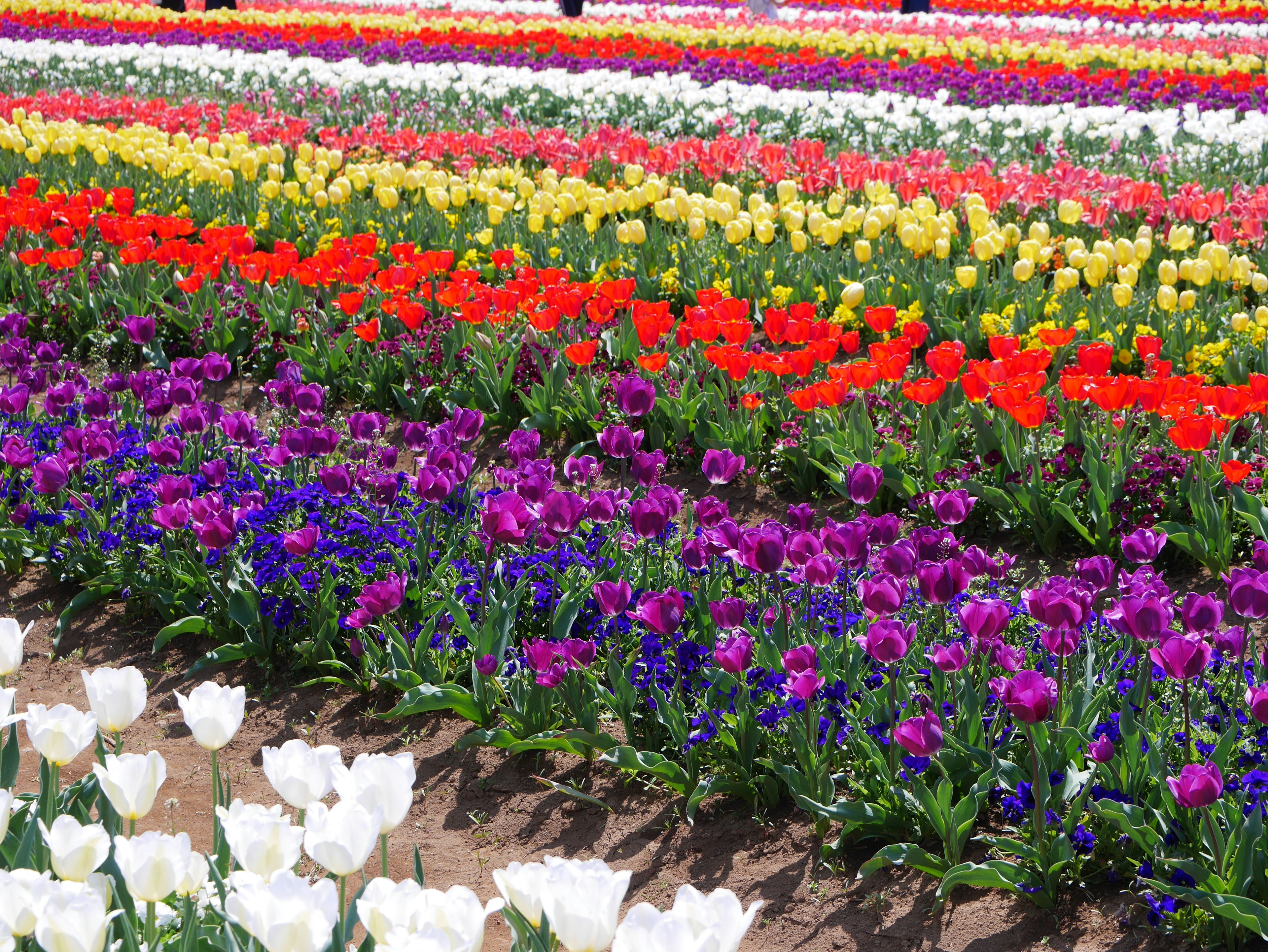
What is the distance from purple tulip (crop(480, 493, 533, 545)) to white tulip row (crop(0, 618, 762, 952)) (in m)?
1.17

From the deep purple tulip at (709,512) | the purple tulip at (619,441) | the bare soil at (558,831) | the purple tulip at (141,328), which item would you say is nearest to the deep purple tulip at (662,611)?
the deep purple tulip at (709,512)

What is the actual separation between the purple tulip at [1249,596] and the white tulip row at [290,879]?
4.53ft

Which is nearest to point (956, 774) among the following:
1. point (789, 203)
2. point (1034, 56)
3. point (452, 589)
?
point (452, 589)

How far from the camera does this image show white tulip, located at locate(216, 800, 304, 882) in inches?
62.9

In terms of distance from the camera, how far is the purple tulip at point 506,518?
3035mm

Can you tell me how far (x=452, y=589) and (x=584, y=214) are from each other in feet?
16.0

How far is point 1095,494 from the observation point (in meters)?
4.11

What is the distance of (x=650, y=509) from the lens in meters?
3.08

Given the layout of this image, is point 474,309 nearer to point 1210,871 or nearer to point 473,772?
point 473,772

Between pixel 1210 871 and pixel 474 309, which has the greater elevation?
pixel 474 309

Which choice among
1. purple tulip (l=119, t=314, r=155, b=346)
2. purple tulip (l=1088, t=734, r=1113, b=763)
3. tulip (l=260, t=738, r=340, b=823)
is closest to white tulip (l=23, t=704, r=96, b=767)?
tulip (l=260, t=738, r=340, b=823)

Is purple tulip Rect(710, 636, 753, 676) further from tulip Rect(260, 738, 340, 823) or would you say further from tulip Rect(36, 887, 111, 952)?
tulip Rect(36, 887, 111, 952)

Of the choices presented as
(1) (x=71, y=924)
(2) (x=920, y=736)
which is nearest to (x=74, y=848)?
(1) (x=71, y=924)

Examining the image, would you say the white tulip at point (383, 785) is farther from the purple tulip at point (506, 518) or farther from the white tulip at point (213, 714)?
the purple tulip at point (506, 518)
